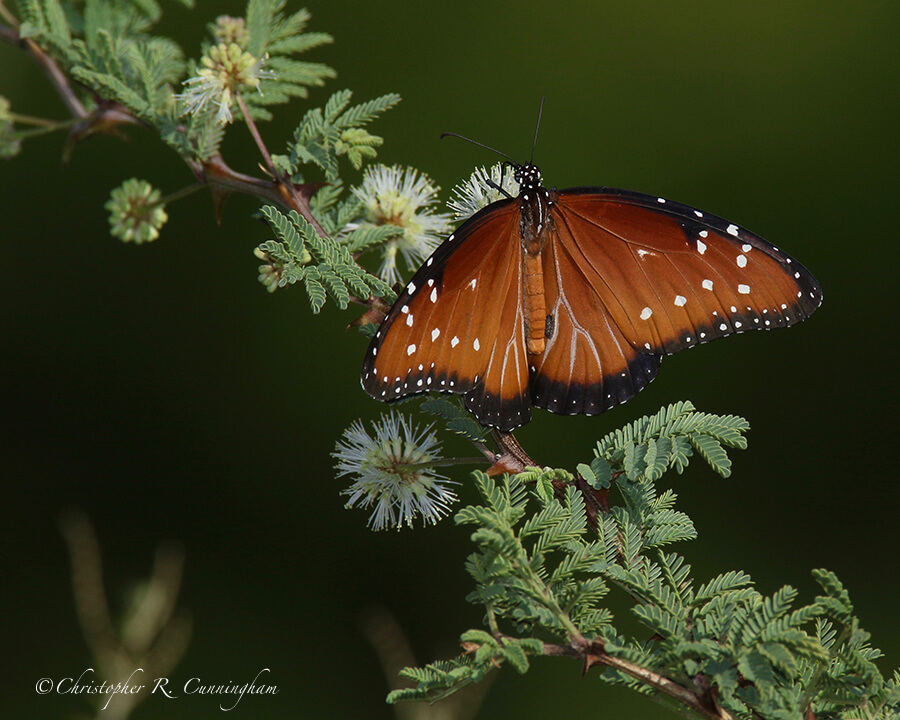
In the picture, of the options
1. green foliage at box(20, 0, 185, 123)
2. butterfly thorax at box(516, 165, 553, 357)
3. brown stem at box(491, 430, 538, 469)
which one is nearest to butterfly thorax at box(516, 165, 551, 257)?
butterfly thorax at box(516, 165, 553, 357)

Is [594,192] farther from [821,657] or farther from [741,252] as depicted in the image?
[821,657]

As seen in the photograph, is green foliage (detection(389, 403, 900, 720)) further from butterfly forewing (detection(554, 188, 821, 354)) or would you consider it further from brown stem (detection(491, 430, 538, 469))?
butterfly forewing (detection(554, 188, 821, 354))

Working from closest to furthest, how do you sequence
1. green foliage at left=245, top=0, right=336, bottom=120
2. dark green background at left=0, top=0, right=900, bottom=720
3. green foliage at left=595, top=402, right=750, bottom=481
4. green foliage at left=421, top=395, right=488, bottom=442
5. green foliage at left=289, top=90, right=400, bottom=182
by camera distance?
green foliage at left=595, top=402, right=750, bottom=481 < green foliage at left=421, top=395, right=488, bottom=442 < green foliage at left=289, top=90, right=400, bottom=182 < green foliage at left=245, top=0, right=336, bottom=120 < dark green background at left=0, top=0, right=900, bottom=720

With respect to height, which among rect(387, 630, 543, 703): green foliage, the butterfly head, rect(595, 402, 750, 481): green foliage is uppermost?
the butterfly head

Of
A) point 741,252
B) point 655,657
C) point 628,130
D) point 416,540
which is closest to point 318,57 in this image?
point 628,130

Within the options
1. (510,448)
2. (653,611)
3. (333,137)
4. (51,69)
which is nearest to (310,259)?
(333,137)

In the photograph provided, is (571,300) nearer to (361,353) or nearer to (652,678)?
(652,678)

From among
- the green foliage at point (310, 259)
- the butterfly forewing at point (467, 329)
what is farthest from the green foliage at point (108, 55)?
the butterfly forewing at point (467, 329)

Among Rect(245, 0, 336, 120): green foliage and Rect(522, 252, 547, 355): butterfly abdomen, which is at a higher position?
Rect(245, 0, 336, 120): green foliage
